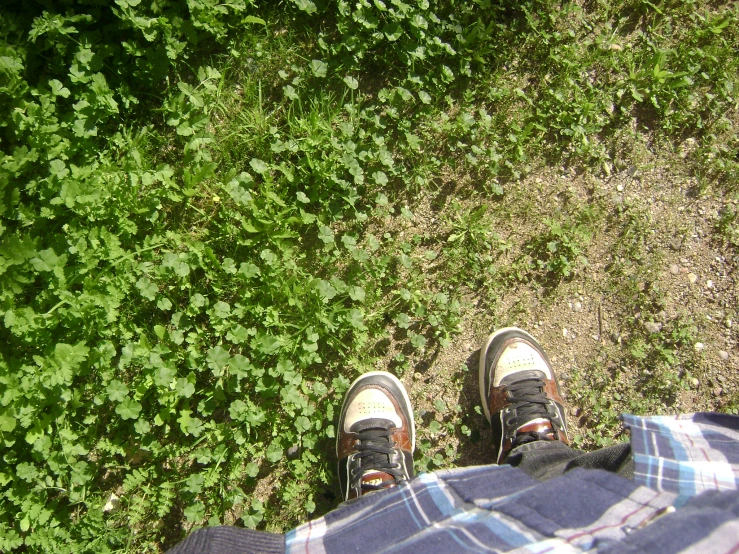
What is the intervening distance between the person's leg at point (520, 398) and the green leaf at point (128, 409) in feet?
6.22

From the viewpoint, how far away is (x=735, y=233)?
3.26 metres

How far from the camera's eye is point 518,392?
9.97 ft

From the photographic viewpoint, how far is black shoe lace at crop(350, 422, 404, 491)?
2.93 m

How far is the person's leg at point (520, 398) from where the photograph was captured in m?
2.95

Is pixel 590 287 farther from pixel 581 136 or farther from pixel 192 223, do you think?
pixel 192 223

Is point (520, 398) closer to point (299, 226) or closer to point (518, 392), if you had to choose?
point (518, 392)

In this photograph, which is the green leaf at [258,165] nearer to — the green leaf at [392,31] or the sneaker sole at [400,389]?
the green leaf at [392,31]

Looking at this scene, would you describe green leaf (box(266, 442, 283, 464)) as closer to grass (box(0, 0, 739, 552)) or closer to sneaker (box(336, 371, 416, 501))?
Answer: grass (box(0, 0, 739, 552))

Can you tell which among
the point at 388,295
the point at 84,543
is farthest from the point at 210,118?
the point at 84,543

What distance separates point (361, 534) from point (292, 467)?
1034 mm

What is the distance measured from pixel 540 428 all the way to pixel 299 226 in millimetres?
1767

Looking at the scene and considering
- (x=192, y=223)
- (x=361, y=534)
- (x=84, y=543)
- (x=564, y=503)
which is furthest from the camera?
(x=192, y=223)

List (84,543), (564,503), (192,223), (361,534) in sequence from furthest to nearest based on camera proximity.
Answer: (192,223), (84,543), (361,534), (564,503)

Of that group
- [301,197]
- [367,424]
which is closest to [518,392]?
[367,424]
